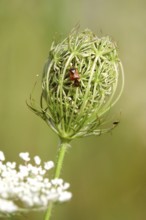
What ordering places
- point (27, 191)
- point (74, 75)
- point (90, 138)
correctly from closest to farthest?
point (27, 191) → point (74, 75) → point (90, 138)

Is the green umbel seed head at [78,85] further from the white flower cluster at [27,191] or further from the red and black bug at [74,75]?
the white flower cluster at [27,191]

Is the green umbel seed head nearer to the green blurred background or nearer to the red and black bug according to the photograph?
the red and black bug

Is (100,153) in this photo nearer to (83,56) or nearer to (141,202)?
(141,202)

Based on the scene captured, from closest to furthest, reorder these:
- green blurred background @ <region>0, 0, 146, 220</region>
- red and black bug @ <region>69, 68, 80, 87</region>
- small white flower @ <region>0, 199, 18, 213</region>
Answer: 1. small white flower @ <region>0, 199, 18, 213</region>
2. red and black bug @ <region>69, 68, 80, 87</region>
3. green blurred background @ <region>0, 0, 146, 220</region>

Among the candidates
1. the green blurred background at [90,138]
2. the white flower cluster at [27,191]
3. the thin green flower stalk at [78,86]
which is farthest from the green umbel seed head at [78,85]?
the green blurred background at [90,138]

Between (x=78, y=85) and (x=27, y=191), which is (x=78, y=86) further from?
(x=27, y=191)

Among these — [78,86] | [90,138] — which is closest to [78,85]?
[78,86]

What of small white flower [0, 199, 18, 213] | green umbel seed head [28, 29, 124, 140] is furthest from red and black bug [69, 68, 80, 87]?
small white flower [0, 199, 18, 213]
